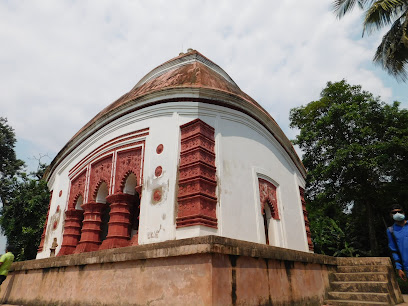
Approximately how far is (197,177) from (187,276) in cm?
208

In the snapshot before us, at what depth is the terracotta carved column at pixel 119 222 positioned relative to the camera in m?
6.05

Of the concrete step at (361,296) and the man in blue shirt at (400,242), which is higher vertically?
the man in blue shirt at (400,242)

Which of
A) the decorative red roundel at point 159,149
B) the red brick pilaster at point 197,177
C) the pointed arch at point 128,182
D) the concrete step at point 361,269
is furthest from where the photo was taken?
the pointed arch at point 128,182

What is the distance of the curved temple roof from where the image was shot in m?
6.50

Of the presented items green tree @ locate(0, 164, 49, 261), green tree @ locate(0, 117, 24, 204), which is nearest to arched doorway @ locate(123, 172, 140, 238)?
green tree @ locate(0, 164, 49, 261)

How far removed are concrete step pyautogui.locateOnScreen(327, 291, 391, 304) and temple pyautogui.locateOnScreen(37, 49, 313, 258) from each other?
5.41 feet

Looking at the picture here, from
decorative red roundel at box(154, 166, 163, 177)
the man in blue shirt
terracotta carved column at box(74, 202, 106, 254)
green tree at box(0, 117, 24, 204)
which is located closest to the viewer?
the man in blue shirt

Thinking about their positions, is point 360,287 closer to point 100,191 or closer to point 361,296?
point 361,296

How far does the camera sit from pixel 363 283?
5336 mm

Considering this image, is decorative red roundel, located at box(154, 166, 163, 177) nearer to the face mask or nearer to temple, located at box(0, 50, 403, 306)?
temple, located at box(0, 50, 403, 306)

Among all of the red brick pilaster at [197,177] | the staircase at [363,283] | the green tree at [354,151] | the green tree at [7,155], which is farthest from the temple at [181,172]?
the green tree at [7,155]

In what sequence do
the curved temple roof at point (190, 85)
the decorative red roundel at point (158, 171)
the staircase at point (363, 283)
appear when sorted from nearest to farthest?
the staircase at point (363, 283) → the decorative red roundel at point (158, 171) → the curved temple roof at point (190, 85)

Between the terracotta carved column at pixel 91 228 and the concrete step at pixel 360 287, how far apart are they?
214 inches

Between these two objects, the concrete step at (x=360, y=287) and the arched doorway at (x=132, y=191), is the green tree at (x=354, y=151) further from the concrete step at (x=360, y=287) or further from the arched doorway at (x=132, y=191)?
the arched doorway at (x=132, y=191)
